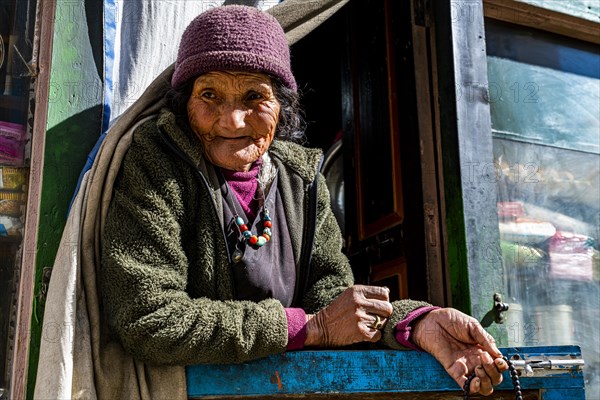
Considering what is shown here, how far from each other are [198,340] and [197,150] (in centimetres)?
58

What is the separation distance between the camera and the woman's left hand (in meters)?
1.66

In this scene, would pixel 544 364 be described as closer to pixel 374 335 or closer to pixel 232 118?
pixel 374 335

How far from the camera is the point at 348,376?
5.59 ft

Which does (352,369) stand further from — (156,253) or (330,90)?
(330,90)

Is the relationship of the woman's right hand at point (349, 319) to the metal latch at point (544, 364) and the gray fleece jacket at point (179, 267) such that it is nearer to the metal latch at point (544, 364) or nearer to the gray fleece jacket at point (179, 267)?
the gray fleece jacket at point (179, 267)

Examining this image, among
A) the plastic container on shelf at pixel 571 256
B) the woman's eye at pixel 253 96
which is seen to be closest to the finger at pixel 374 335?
the woman's eye at pixel 253 96

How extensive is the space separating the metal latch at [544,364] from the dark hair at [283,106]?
103cm

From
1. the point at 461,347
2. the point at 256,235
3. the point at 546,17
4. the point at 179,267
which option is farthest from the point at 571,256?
the point at 179,267

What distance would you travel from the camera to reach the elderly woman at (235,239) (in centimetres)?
164

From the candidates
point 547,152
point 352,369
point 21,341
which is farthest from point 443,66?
point 21,341

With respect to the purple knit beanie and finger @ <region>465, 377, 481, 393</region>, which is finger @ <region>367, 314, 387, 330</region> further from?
the purple knit beanie

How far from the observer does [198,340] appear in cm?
161

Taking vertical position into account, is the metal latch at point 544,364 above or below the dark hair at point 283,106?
below

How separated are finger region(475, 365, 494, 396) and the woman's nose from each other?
A: 939 millimetres
